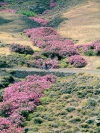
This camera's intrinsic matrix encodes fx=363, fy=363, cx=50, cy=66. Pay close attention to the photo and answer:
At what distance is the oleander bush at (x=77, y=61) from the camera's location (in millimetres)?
56375

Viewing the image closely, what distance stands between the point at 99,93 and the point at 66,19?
5440 centimetres

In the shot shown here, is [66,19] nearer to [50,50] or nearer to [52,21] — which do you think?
[52,21]

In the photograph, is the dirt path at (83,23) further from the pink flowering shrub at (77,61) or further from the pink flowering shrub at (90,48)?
the pink flowering shrub at (77,61)

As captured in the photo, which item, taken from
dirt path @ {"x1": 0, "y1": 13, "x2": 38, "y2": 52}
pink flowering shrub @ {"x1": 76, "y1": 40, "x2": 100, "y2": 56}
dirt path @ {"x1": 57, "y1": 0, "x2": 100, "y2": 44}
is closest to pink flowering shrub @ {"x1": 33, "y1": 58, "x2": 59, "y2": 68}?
pink flowering shrub @ {"x1": 76, "y1": 40, "x2": 100, "y2": 56}

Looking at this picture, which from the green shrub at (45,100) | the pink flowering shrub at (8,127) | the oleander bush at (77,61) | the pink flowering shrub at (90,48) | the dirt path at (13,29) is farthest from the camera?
the dirt path at (13,29)

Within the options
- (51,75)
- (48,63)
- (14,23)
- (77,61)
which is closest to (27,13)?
(14,23)

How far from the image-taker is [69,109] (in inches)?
1550

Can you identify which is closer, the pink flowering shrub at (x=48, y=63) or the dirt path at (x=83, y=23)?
the pink flowering shrub at (x=48, y=63)

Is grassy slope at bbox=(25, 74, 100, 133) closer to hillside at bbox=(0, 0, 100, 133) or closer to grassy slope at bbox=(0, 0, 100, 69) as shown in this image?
hillside at bbox=(0, 0, 100, 133)

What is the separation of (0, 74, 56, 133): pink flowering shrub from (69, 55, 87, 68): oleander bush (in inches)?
254

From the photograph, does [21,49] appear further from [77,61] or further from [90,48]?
[90,48]

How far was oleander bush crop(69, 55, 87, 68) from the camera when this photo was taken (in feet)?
185

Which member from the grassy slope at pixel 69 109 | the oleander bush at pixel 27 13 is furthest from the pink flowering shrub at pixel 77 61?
the oleander bush at pixel 27 13

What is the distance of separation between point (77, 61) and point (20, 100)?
18000 millimetres
